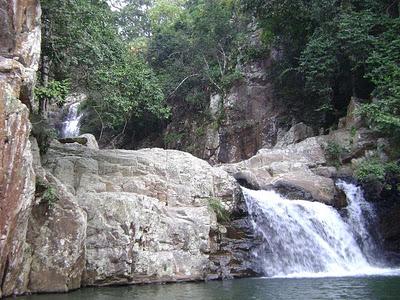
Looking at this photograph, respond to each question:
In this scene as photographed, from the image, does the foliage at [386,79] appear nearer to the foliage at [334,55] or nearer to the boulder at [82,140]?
the foliage at [334,55]

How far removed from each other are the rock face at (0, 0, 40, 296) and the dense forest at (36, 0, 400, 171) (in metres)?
2.74

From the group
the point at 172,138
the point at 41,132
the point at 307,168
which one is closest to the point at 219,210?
the point at 41,132

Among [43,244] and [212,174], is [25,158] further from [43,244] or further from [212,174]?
[212,174]

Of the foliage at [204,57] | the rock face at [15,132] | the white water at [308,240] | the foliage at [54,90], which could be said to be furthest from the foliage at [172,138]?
the rock face at [15,132]

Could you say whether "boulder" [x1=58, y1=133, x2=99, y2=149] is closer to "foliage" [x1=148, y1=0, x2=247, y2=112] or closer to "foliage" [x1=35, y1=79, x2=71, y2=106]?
"foliage" [x1=35, y1=79, x2=71, y2=106]

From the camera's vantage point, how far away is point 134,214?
1443 centimetres

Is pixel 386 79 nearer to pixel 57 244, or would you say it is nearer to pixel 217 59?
pixel 217 59

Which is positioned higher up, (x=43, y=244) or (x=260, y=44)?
(x=260, y=44)

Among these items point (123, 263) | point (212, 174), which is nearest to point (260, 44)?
point (212, 174)

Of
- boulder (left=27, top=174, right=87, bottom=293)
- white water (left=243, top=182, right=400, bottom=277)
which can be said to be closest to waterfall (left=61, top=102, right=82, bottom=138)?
white water (left=243, top=182, right=400, bottom=277)

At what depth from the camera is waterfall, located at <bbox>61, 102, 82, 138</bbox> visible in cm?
3450

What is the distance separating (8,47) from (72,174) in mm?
4983

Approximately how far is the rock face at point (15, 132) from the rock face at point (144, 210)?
2462 mm

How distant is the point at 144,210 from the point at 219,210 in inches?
125
